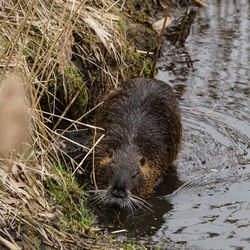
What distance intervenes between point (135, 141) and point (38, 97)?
2.90 feet

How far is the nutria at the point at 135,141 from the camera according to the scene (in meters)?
3.91

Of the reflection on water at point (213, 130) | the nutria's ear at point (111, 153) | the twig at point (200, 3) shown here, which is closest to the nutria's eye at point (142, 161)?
the nutria's ear at point (111, 153)

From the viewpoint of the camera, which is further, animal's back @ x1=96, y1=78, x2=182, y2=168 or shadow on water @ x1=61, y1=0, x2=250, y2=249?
animal's back @ x1=96, y1=78, x2=182, y2=168

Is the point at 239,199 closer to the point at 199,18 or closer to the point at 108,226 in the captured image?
the point at 108,226

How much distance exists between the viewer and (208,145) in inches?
188

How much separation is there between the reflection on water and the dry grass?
2.61ft

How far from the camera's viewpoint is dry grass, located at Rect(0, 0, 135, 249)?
8.14 feet

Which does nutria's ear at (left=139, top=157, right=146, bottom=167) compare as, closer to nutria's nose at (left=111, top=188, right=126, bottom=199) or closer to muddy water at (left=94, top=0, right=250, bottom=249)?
muddy water at (left=94, top=0, right=250, bottom=249)

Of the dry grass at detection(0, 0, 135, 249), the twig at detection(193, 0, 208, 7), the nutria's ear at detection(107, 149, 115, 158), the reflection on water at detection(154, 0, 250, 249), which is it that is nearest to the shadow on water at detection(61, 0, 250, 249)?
the reflection on water at detection(154, 0, 250, 249)

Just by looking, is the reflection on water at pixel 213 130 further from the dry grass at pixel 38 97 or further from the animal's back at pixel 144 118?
the dry grass at pixel 38 97

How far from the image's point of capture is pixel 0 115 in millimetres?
1654

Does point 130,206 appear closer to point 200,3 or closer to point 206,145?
point 206,145

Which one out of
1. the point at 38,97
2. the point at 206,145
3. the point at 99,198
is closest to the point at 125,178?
the point at 99,198

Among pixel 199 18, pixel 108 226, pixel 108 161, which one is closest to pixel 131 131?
pixel 108 161
